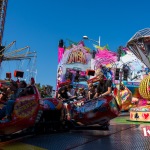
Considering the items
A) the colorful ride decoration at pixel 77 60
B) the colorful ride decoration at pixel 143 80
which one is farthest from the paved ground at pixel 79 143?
the colorful ride decoration at pixel 77 60

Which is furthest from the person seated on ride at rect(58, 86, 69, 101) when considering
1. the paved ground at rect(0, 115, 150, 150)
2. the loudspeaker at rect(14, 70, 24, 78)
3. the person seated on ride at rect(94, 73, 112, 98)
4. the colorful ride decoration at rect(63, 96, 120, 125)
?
the loudspeaker at rect(14, 70, 24, 78)

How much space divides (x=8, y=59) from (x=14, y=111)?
2299 cm

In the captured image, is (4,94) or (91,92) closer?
(4,94)

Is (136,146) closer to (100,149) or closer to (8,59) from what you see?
(100,149)

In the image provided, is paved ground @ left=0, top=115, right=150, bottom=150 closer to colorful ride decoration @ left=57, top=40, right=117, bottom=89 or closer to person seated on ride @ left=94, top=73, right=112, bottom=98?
person seated on ride @ left=94, top=73, right=112, bottom=98

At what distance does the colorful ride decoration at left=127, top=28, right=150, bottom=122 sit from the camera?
37.3 feet

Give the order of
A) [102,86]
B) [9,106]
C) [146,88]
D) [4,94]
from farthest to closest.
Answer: [146,88], [102,86], [4,94], [9,106]

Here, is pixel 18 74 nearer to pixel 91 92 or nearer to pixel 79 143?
pixel 91 92

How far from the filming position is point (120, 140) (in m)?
6.18

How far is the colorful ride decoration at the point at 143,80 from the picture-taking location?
1136cm

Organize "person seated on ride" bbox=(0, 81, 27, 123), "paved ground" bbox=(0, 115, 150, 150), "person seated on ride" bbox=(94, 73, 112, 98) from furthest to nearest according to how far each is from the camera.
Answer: "person seated on ride" bbox=(94, 73, 112, 98)
"person seated on ride" bbox=(0, 81, 27, 123)
"paved ground" bbox=(0, 115, 150, 150)

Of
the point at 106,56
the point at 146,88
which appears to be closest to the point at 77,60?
the point at 106,56

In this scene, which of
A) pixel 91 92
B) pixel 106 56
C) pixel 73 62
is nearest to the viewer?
pixel 91 92

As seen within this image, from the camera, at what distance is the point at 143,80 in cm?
1259
